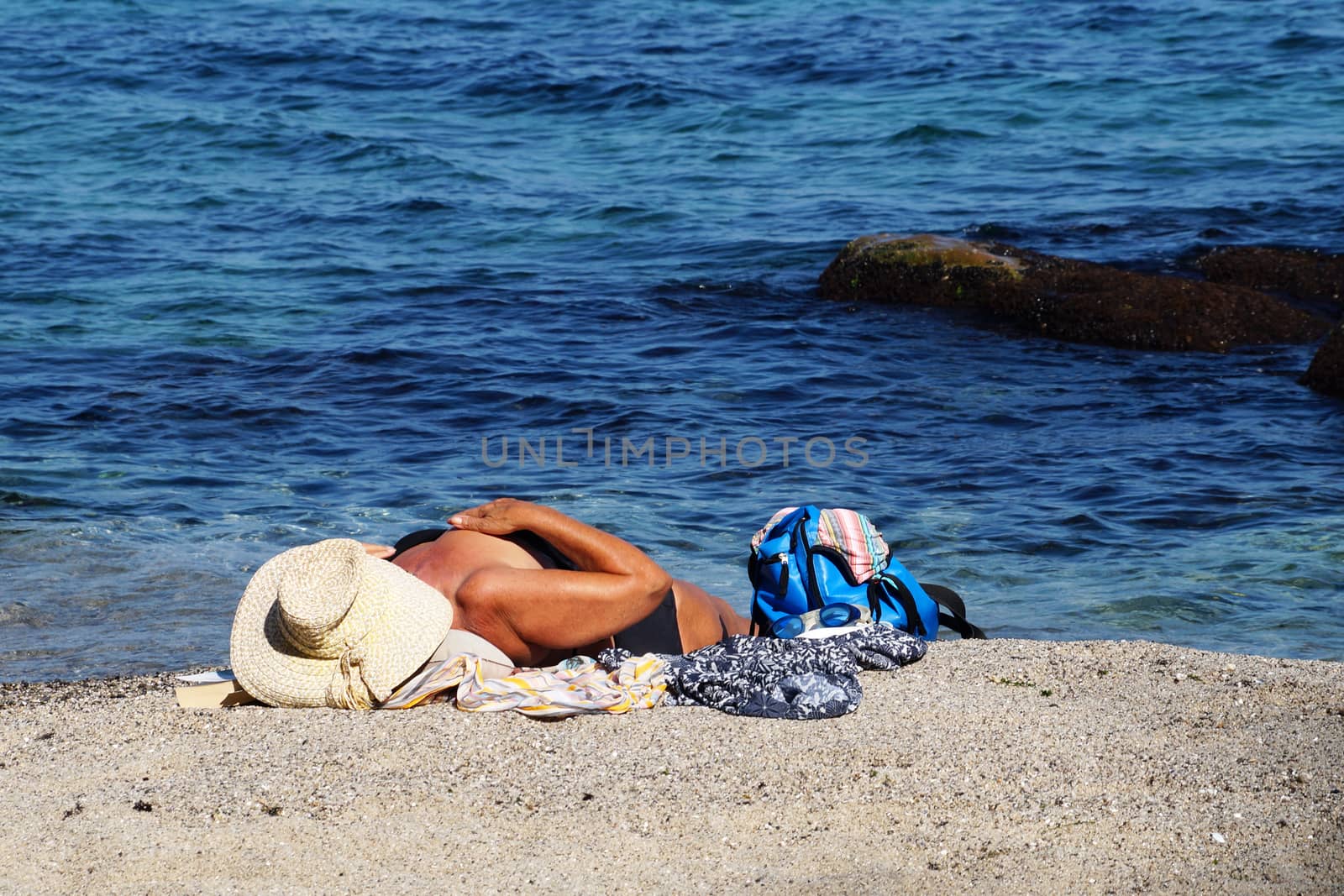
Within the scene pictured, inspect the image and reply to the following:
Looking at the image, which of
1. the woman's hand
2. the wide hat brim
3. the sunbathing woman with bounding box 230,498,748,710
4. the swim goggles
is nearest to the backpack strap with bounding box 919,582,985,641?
the swim goggles

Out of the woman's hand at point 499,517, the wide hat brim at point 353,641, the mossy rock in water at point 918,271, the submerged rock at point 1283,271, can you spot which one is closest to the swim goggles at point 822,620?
the woman's hand at point 499,517

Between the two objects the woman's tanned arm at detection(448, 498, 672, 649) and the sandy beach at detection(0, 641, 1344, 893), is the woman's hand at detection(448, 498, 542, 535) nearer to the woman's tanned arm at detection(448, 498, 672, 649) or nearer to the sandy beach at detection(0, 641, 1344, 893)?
the woman's tanned arm at detection(448, 498, 672, 649)

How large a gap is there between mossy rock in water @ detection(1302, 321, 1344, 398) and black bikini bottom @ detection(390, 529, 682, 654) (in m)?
6.41

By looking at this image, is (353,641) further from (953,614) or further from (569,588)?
(953,614)

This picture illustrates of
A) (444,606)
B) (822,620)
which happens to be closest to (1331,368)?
(822,620)

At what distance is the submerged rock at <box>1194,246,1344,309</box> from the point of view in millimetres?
11828

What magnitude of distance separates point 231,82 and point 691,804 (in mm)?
22060

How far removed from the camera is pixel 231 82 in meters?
23.6

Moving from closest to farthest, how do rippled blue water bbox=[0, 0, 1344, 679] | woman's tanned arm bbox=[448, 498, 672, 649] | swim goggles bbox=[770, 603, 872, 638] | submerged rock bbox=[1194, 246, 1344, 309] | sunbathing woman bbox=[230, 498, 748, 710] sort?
sunbathing woman bbox=[230, 498, 748, 710] < woman's tanned arm bbox=[448, 498, 672, 649] < swim goggles bbox=[770, 603, 872, 638] < rippled blue water bbox=[0, 0, 1344, 679] < submerged rock bbox=[1194, 246, 1344, 309]

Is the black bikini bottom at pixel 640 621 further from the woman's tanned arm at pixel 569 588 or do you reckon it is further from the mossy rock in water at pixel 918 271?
the mossy rock in water at pixel 918 271

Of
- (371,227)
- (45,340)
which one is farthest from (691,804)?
(371,227)

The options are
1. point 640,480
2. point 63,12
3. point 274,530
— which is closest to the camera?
point 274,530

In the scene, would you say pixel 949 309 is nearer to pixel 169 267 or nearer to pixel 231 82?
pixel 169 267

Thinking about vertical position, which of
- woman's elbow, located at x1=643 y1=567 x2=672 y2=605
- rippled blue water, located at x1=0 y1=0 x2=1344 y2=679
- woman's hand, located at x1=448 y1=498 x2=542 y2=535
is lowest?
rippled blue water, located at x1=0 y1=0 x2=1344 y2=679
